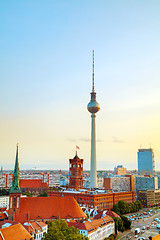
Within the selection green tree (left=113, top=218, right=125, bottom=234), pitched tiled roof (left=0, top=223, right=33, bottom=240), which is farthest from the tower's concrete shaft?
pitched tiled roof (left=0, top=223, right=33, bottom=240)

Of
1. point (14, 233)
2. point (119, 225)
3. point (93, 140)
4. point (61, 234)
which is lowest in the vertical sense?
point (119, 225)

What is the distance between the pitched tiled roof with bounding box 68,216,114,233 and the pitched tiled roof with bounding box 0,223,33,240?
764 inches

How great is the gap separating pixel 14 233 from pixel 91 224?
2906cm

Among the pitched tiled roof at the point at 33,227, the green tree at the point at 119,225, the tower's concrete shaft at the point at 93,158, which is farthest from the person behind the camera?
the tower's concrete shaft at the point at 93,158

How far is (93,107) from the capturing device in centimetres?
19650

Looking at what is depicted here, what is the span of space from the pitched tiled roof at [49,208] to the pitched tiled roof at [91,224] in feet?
26.5

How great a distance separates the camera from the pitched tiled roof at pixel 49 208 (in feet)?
295

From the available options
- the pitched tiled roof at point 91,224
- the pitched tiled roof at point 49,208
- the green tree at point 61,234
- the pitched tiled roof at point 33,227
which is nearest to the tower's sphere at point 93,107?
the pitched tiled roof at point 49,208

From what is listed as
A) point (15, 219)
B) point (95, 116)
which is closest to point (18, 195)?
point (15, 219)

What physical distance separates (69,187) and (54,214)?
8198 centimetres

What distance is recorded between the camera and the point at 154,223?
126 meters

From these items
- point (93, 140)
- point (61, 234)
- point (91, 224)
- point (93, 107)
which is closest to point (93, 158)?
point (93, 140)

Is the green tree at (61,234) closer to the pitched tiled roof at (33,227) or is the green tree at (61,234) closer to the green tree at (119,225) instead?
the pitched tiled roof at (33,227)

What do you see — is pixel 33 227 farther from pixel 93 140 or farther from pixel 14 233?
pixel 93 140
